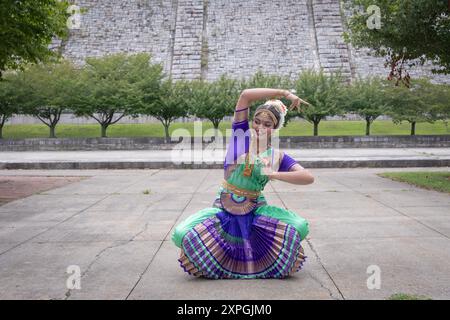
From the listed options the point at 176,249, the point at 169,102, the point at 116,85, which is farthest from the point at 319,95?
the point at 176,249

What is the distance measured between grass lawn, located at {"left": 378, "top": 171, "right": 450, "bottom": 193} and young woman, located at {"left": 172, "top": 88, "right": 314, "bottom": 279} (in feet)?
29.2

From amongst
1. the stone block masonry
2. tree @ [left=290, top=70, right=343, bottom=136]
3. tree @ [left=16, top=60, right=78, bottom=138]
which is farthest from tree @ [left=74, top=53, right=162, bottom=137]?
the stone block masonry

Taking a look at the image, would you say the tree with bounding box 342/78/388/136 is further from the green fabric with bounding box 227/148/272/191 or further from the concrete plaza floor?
the green fabric with bounding box 227/148/272/191

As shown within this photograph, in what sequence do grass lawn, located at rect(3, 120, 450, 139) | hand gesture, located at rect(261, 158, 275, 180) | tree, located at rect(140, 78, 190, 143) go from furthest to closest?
grass lawn, located at rect(3, 120, 450, 139)
tree, located at rect(140, 78, 190, 143)
hand gesture, located at rect(261, 158, 275, 180)

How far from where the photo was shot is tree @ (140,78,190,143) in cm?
3212

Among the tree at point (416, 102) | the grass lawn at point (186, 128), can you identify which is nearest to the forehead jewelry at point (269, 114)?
the tree at point (416, 102)

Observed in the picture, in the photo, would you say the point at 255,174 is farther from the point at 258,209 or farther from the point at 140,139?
the point at 140,139

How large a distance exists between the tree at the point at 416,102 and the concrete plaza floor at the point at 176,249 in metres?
19.2

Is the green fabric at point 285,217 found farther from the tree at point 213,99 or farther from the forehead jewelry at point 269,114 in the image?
the tree at point 213,99

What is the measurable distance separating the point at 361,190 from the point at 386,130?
81.6 ft

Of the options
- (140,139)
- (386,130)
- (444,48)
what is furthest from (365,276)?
(386,130)

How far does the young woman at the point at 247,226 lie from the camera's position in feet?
17.5

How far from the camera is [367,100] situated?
32.4m

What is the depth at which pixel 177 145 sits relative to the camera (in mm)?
32406
